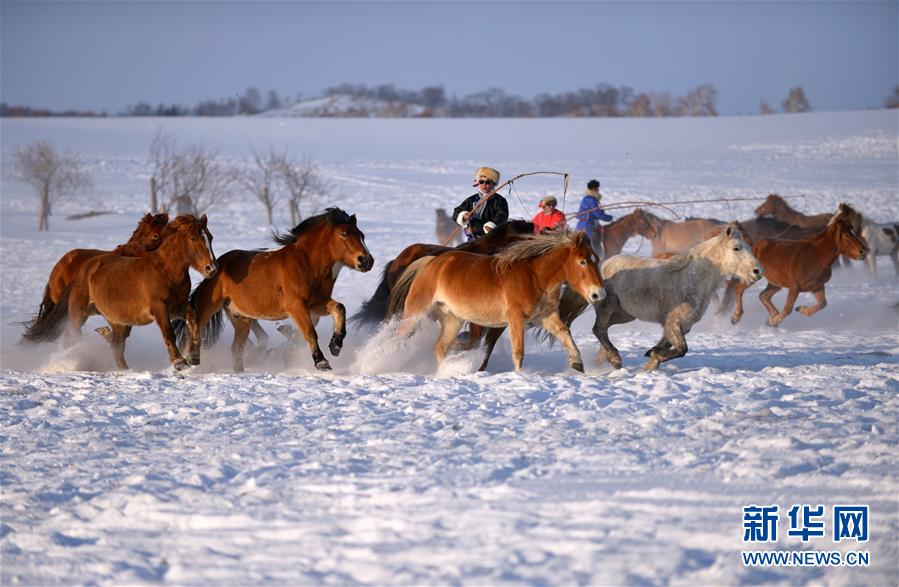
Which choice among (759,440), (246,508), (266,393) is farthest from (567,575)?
(266,393)

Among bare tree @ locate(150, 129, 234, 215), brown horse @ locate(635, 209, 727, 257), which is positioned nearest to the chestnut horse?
brown horse @ locate(635, 209, 727, 257)

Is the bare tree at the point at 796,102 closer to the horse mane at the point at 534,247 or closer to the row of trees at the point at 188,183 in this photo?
the row of trees at the point at 188,183

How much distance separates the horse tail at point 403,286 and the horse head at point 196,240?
1.60m

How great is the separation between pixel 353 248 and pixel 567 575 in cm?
471

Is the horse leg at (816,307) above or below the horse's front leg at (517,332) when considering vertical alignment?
below

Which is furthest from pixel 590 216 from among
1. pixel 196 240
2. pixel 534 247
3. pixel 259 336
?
pixel 196 240

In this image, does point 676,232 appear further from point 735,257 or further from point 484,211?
point 735,257

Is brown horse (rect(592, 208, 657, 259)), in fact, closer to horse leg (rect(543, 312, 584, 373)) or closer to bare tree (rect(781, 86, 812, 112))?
horse leg (rect(543, 312, 584, 373))

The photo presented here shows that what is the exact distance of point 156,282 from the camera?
814 centimetres

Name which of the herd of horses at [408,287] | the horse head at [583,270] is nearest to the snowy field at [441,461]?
the herd of horses at [408,287]

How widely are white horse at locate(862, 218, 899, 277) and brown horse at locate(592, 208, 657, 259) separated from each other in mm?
3694

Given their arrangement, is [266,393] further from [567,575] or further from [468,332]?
[567,575]

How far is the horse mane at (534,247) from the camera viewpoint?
778 centimetres

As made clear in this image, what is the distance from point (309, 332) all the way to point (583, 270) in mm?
2366
